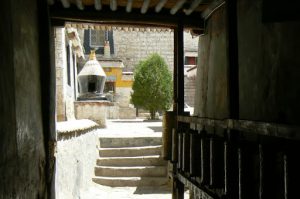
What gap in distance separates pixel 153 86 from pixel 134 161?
13.2 metres

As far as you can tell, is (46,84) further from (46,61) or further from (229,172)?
(229,172)

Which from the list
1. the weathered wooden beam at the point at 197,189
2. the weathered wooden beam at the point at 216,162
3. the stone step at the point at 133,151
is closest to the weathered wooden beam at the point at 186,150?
the weathered wooden beam at the point at 197,189

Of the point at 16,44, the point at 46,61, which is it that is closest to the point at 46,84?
the point at 46,61

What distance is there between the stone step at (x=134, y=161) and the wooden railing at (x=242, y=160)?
281 inches

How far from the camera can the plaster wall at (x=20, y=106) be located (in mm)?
2939

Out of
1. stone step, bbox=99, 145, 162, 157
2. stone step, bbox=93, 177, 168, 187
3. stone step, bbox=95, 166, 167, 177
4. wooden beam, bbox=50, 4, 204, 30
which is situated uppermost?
wooden beam, bbox=50, 4, 204, 30

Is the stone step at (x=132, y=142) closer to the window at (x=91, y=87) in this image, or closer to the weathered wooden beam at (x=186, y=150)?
the window at (x=91, y=87)

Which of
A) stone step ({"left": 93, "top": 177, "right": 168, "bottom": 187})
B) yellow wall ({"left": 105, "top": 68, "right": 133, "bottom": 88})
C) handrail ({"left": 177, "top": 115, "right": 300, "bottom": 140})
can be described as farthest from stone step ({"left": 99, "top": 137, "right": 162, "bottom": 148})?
yellow wall ({"left": 105, "top": 68, "right": 133, "bottom": 88})

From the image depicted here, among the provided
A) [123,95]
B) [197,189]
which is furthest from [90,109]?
[123,95]

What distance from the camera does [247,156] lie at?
12.4 feet

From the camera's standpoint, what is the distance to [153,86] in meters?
25.9

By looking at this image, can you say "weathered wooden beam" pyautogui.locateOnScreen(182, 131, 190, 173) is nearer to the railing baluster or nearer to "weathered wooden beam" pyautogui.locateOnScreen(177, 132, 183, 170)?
"weathered wooden beam" pyautogui.locateOnScreen(177, 132, 183, 170)

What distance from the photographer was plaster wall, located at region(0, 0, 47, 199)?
2.94 m

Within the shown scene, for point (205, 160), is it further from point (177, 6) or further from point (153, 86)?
point (153, 86)
